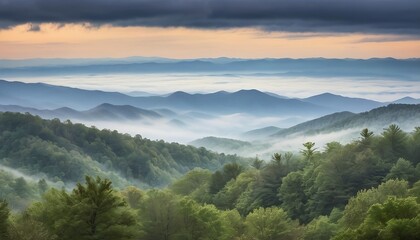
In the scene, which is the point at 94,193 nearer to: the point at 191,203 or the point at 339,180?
the point at 191,203

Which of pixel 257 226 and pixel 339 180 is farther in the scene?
pixel 339 180

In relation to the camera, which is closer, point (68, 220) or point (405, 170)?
point (68, 220)

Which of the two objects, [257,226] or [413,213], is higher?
[413,213]

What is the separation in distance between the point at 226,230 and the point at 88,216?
3122cm

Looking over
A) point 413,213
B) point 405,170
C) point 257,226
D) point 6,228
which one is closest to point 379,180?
point 405,170

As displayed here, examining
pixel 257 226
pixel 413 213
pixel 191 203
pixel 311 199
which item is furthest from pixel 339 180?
pixel 413 213

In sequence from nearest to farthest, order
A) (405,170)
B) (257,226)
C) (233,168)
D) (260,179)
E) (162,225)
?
(162,225) → (257,226) → (405,170) → (260,179) → (233,168)

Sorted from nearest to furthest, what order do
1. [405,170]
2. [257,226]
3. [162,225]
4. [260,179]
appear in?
[162,225]
[257,226]
[405,170]
[260,179]

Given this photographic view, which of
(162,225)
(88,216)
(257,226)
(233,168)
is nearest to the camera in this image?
(88,216)

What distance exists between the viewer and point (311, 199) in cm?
12838

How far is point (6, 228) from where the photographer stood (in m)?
70.3

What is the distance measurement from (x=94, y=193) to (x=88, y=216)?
2.32 meters

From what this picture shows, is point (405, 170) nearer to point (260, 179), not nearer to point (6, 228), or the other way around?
point (260, 179)

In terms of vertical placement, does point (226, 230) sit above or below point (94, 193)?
below
